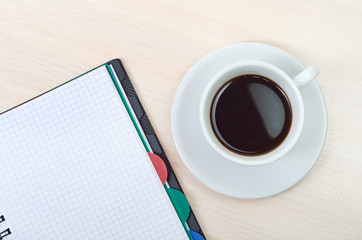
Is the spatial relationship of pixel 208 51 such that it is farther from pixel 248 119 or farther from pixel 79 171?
pixel 79 171

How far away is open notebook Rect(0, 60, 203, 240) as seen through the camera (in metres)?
0.72

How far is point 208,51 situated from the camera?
0.72 metres

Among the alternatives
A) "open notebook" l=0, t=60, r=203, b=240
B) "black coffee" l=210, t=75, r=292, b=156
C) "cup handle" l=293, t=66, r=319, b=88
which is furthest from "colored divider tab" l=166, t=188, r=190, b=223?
"cup handle" l=293, t=66, r=319, b=88

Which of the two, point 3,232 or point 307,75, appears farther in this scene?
point 3,232

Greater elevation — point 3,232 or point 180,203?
point 3,232

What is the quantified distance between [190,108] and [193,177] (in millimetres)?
149

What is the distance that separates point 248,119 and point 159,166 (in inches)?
8.3

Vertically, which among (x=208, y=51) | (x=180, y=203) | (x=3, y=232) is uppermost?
(x=208, y=51)

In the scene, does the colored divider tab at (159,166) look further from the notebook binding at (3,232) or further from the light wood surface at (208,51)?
the notebook binding at (3,232)

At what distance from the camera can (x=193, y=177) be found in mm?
723

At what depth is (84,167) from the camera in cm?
72

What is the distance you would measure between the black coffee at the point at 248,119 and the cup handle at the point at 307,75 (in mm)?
88

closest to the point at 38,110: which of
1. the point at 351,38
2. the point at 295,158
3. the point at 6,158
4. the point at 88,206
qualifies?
the point at 6,158

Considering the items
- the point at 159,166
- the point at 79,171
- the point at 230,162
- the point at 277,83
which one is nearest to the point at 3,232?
the point at 79,171
